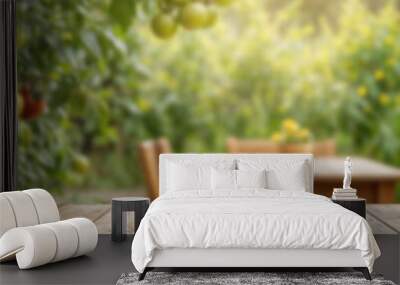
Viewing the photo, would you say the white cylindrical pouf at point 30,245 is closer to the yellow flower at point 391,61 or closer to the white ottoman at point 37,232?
the white ottoman at point 37,232

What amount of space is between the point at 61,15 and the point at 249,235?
121 inches

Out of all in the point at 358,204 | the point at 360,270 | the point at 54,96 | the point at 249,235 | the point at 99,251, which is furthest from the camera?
the point at 54,96

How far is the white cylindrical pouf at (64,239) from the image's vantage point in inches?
164

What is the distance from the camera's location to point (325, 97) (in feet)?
29.9

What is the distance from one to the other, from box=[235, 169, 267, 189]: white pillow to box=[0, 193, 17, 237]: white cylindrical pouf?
65.9 inches

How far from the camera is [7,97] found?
5.61 m

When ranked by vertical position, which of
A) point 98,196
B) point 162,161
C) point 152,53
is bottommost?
point 98,196

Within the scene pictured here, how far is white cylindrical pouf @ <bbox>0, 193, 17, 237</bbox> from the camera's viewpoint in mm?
4230

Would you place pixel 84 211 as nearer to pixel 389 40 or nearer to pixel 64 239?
pixel 64 239

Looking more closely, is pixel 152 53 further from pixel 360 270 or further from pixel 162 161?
pixel 360 270

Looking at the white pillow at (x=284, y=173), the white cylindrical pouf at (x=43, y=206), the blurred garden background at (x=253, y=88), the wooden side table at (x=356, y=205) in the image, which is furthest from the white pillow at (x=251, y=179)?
the blurred garden background at (x=253, y=88)

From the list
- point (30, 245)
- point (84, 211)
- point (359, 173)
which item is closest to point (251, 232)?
point (30, 245)

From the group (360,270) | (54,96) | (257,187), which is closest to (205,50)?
(54,96)

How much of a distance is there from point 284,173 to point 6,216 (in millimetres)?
2101
